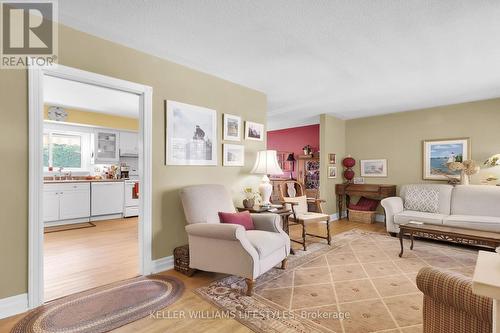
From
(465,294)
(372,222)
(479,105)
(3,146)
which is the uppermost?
(479,105)

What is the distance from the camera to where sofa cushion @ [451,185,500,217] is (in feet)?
13.5

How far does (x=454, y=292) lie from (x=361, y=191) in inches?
191

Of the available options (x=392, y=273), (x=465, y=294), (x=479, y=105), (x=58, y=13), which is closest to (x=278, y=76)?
(x=58, y=13)

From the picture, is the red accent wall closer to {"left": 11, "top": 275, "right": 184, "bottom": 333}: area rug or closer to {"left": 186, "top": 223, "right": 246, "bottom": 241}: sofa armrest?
{"left": 186, "top": 223, "right": 246, "bottom": 241}: sofa armrest

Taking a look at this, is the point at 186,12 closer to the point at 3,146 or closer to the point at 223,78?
the point at 223,78

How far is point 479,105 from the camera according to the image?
4738mm

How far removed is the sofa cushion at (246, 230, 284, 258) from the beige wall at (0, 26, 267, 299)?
41.4 inches

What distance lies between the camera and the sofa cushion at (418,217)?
4.10 metres

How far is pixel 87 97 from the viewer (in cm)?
475

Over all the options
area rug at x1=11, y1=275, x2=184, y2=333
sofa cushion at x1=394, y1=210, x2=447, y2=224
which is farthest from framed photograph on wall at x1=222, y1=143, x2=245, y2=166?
sofa cushion at x1=394, y1=210, x2=447, y2=224

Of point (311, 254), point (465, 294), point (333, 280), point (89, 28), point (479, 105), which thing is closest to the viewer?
point (465, 294)

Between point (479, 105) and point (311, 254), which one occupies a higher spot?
point (479, 105)

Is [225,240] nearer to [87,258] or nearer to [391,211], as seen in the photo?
[87,258]

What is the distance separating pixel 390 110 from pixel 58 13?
18.7 ft
